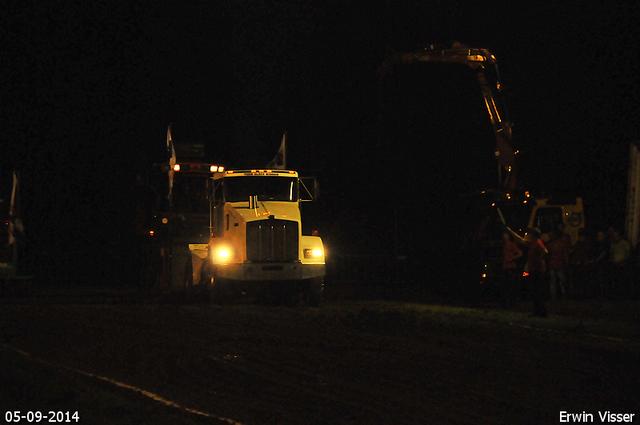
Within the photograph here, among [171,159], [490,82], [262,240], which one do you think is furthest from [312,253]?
[490,82]

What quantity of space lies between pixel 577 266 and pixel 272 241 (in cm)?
826

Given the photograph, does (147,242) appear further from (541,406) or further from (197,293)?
(541,406)

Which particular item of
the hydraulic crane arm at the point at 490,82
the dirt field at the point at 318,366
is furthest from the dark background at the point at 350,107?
the dirt field at the point at 318,366

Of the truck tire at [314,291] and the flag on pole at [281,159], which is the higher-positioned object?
the flag on pole at [281,159]

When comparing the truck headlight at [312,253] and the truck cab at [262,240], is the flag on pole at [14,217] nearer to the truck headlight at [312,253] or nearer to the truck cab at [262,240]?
the truck cab at [262,240]

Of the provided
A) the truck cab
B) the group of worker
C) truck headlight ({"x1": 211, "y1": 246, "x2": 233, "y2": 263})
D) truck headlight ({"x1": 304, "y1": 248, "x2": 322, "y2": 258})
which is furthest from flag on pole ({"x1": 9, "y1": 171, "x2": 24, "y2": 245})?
the group of worker

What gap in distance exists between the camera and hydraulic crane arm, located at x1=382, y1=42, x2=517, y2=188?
82.2ft

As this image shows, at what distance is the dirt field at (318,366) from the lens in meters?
7.94

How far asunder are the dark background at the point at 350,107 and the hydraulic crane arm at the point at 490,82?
8350 millimetres

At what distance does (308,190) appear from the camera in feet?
64.8

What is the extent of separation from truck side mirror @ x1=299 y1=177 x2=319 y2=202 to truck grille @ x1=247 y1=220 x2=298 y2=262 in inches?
37.5

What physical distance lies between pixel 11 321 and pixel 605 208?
26964 millimetres

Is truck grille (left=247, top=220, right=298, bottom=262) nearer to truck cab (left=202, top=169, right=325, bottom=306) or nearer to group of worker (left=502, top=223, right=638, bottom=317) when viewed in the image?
truck cab (left=202, top=169, right=325, bottom=306)

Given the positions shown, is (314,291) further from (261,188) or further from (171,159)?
(171,159)
